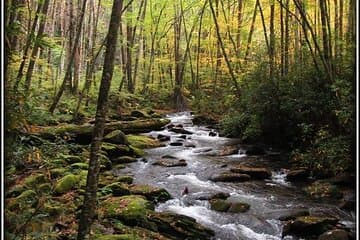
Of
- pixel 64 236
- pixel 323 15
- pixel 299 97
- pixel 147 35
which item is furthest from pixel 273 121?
pixel 147 35

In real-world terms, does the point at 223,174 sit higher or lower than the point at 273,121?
lower

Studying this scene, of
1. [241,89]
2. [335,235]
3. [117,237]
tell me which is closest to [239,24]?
[241,89]

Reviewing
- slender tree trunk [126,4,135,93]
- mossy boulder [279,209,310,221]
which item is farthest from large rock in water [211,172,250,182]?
slender tree trunk [126,4,135,93]

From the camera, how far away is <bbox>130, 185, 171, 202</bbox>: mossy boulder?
8.75 m

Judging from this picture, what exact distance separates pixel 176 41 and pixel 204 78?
3940 millimetres

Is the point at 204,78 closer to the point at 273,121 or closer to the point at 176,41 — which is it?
the point at 176,41

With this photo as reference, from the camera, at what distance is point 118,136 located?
13.5 metres

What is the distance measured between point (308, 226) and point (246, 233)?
45.8 inches

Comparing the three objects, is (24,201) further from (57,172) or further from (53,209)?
(57,172)

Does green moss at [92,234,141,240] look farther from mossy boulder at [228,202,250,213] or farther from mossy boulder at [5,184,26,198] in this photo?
→ mossy boulder at [228,202,250,213]

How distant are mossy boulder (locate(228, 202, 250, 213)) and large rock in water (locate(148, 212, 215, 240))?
47.2 inches

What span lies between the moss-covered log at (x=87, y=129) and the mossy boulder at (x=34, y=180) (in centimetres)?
217

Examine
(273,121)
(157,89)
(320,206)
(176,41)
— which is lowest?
(320,206)

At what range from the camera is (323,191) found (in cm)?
952
